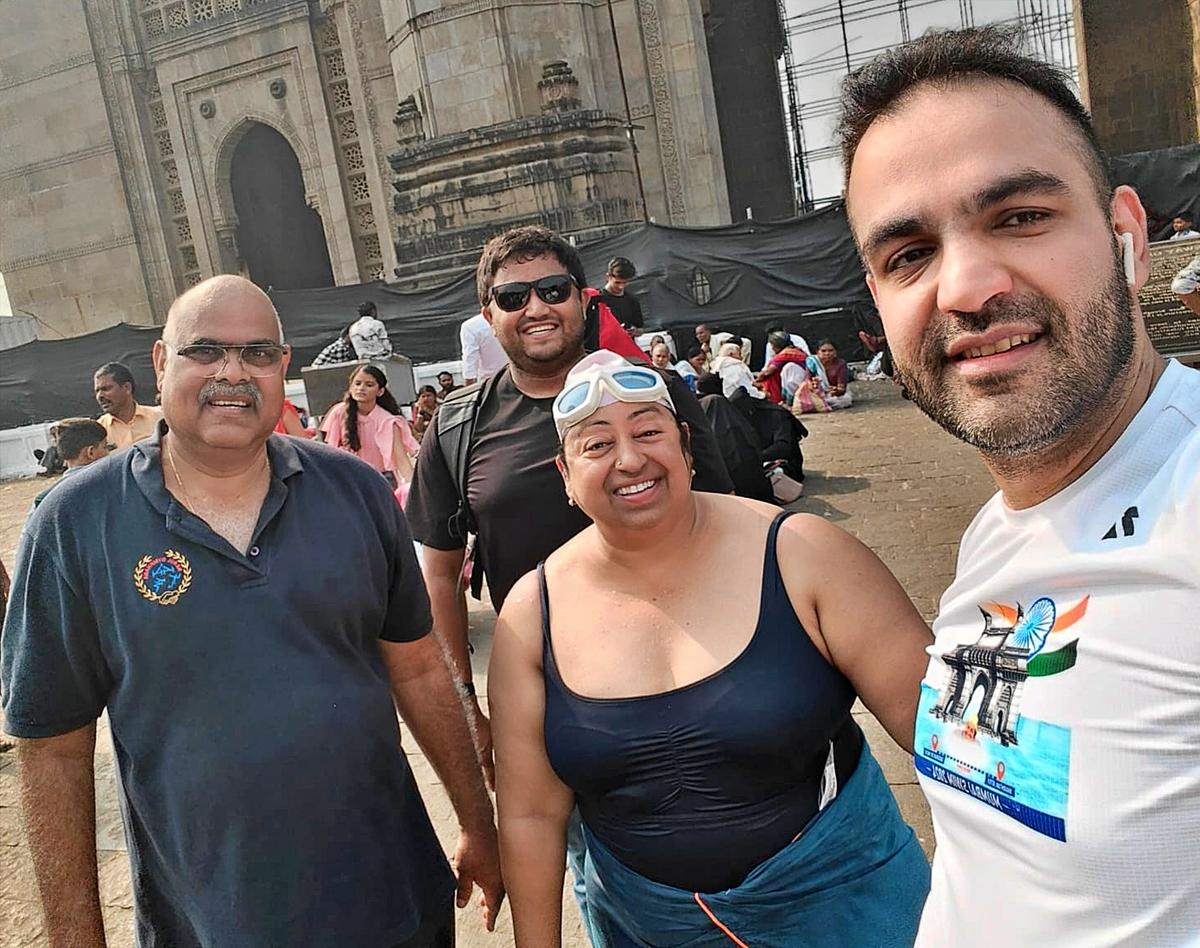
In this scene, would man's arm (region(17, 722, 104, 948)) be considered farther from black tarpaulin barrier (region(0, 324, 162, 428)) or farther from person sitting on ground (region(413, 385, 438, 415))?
black tarpaulin barrier (region(0, 324, 162, 428))

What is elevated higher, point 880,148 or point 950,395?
point 880,148

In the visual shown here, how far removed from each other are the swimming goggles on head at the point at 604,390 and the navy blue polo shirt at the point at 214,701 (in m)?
0.58

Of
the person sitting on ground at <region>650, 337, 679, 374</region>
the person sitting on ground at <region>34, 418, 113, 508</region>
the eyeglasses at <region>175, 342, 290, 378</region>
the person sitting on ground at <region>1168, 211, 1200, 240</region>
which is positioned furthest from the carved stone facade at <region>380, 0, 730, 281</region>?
the eyeglasses at <region>175, 342, 290, 378</region>

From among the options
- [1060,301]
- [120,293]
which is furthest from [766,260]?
[120,293]

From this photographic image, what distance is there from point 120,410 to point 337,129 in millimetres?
15219

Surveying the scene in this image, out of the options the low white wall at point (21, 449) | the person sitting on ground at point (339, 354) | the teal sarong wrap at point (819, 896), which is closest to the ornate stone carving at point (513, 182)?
the person sitting on ground at point (339, 354)

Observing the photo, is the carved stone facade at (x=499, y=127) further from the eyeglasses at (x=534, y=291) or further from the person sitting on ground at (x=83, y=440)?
the eyeglasses at (x=534, y=291)


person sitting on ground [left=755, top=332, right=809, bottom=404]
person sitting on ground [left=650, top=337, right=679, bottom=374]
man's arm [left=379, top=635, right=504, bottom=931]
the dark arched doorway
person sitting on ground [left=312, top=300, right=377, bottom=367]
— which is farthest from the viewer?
the dark arched doorway

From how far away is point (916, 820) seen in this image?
3107 mm

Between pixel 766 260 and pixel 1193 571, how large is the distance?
12.2 m

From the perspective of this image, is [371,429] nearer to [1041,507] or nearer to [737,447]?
[737,447]

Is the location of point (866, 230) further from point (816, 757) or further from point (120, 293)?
point (120, 293)

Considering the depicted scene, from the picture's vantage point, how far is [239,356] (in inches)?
77.0

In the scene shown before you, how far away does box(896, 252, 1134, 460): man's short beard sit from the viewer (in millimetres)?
1069
